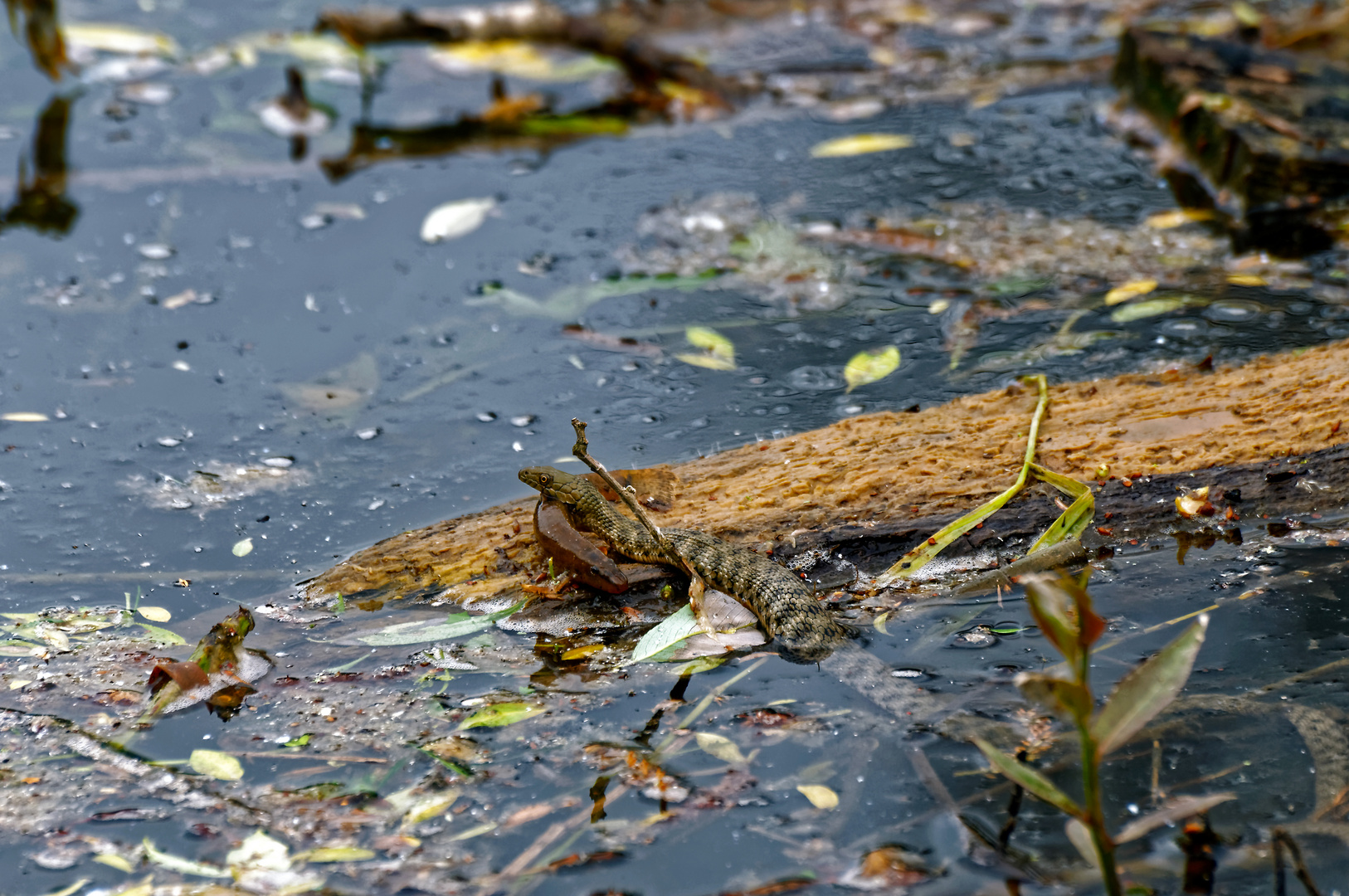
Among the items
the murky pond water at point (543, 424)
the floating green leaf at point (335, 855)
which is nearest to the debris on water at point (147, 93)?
the murky pond water at point (543, 424)

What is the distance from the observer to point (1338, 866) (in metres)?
1.96

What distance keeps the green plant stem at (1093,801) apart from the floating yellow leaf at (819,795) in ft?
1.95

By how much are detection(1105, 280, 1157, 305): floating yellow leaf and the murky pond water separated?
0.31ft

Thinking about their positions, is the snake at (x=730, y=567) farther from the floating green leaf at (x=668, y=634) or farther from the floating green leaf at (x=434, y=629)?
the floating green leaf at (x=434, y=629)

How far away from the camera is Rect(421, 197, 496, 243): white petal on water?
492 centimetres

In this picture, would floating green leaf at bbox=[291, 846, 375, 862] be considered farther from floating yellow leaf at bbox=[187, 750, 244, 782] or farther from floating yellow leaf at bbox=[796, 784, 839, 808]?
floating yellow leaf at bbox=[796, 784, 839, 808]

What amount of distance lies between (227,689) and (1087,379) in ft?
8.95

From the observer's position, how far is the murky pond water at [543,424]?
222 cm

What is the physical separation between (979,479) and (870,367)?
95 cm

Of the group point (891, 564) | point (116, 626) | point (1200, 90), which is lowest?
point (116, 626)

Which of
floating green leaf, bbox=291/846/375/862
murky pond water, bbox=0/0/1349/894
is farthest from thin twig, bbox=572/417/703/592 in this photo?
floating green leaf, bbox=291/846/375/862

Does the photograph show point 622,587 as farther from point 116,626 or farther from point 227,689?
point 116,626

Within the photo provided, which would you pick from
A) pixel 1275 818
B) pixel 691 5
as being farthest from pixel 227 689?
pixel 691 5

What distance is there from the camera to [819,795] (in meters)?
2.25
